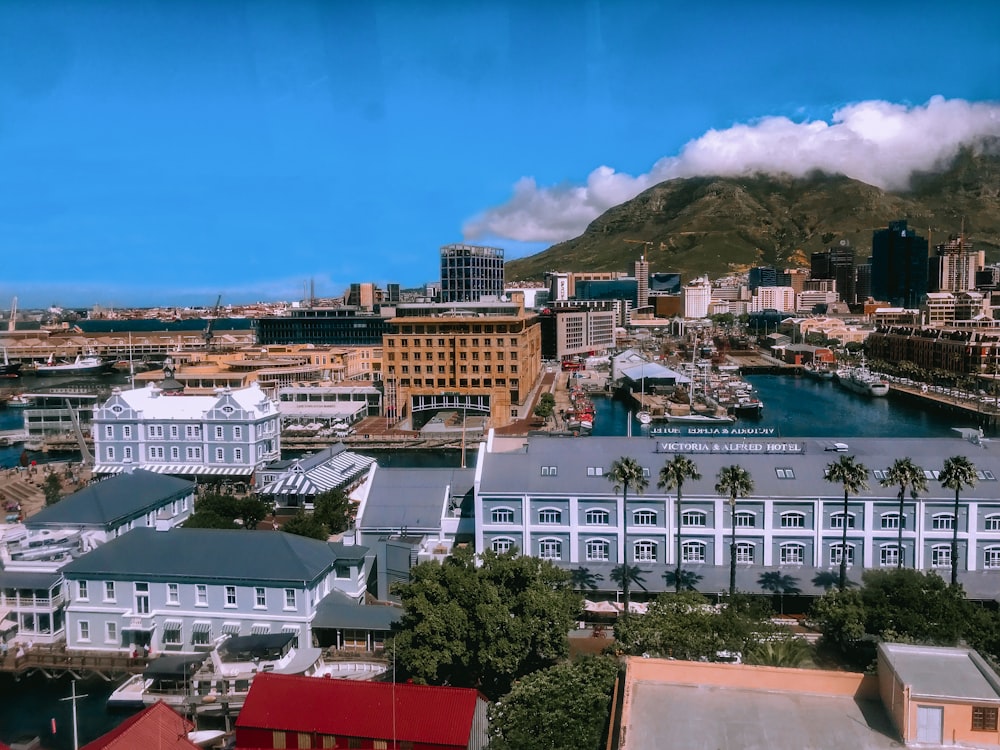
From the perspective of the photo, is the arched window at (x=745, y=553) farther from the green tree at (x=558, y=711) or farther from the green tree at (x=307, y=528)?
the green tree at (x=307, y=528)

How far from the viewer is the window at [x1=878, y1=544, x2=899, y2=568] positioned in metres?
23.2

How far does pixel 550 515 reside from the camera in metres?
24.2

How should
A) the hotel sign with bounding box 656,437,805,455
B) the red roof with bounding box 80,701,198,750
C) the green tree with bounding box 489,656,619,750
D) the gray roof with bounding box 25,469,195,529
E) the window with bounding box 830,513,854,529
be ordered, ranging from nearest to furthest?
1. the red roof with bounding box 80,701,198,750
2. the green tree with bounding box 489,656,619,750
3. the window with bounding box 830,513,854,529
4. the hotel sign with bounding box 656,437,805,455
5. the gray roof with bounding box 25,469,195,529

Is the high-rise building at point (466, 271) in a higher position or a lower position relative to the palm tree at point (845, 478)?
higher

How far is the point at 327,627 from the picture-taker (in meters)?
21.0

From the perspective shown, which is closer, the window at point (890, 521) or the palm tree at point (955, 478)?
the palm tree at point (955, 478)

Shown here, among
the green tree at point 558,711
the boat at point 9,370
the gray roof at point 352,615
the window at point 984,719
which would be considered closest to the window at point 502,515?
the gray roof at point 352,615

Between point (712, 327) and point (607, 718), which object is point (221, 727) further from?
point (712, 327)

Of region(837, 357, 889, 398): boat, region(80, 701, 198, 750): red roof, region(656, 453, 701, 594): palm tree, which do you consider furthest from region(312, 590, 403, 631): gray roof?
region(837, 357, 889, 398): boat

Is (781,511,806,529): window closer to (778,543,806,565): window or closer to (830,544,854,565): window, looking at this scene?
(778,543,806,565): window

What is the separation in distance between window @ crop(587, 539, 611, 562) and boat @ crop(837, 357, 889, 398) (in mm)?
68435

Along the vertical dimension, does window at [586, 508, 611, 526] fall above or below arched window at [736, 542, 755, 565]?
above

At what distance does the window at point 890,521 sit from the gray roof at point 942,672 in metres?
12.1

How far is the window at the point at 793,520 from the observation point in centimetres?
2345
